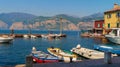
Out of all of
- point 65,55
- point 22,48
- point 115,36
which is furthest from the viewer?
point 22,48

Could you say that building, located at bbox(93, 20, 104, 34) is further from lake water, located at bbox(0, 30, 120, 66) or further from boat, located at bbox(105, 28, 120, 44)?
boat, located at bbox(105, 28, 120, 44)

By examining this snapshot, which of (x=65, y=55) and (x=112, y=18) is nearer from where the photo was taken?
(x=65, y=55)

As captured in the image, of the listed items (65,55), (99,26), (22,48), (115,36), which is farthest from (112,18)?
(65,55)

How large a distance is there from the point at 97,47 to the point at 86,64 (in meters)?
29.8

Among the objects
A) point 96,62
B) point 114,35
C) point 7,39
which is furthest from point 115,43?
point 96,62

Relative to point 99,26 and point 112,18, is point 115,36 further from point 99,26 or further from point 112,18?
point 99,26

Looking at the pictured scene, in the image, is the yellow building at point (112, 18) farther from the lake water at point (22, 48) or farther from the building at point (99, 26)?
the building at point (99, 26)

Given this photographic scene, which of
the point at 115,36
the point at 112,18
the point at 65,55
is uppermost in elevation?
the point at 112,18

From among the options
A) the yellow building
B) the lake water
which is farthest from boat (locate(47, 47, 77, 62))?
the yellow building

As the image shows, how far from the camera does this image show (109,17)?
76188mm

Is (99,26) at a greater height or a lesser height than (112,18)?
lesser

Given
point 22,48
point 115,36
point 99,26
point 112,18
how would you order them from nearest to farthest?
point 115,36 → point 22,48 → point 112,18 → point 99,26

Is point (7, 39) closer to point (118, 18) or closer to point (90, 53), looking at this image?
point (118, 18)

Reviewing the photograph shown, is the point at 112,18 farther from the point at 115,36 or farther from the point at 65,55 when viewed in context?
the point at 65,55
